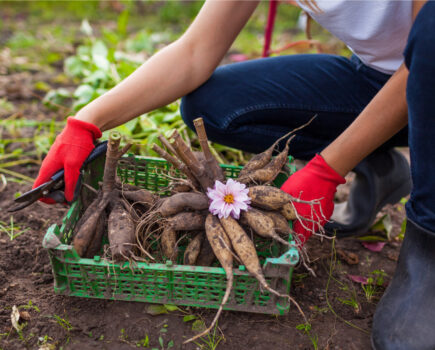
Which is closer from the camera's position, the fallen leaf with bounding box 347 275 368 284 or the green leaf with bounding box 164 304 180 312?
the green leaf with bounding box 164 304 180 312

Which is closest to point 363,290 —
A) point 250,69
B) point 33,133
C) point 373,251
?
point 373,251

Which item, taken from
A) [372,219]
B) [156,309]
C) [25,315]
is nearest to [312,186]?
[372,219]

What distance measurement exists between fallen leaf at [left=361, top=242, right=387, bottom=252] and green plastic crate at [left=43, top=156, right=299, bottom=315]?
638 mm

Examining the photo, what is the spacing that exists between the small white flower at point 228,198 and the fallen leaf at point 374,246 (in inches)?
28.1

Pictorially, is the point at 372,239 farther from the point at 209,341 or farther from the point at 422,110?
the point at 209,341

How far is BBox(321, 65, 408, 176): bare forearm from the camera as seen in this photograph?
1317 millimetres

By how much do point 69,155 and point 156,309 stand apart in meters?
0.55

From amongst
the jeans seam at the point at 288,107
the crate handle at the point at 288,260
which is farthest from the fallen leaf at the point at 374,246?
the crate handle at the point at 288,260

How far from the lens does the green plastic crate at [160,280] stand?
1.17 m

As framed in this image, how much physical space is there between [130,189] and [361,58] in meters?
0.99

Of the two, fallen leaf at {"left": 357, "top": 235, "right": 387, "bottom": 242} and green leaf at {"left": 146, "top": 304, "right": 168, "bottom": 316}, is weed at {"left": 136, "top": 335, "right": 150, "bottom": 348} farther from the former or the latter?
fallen leaf at {"left": 357, "top": 235, "right": 387, "bottom": 242}

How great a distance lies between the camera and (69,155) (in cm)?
138

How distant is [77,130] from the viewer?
55.3 inches

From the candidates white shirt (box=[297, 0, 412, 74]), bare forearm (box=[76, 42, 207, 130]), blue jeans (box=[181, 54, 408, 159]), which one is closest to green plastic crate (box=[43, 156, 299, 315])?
bare forearm (box=[76, 42, 207, 130])
